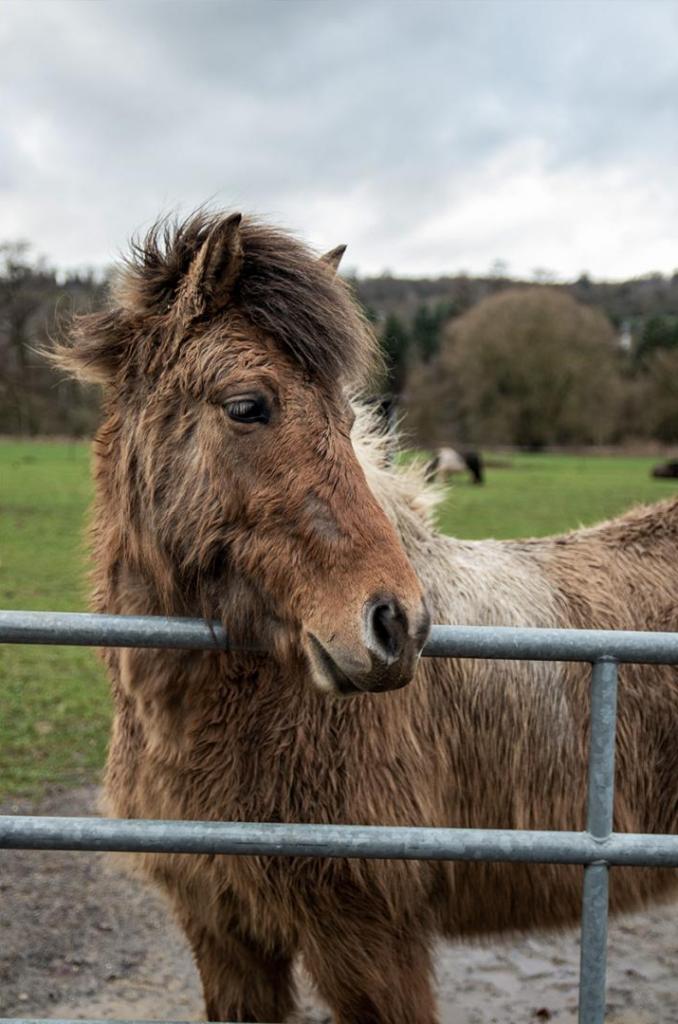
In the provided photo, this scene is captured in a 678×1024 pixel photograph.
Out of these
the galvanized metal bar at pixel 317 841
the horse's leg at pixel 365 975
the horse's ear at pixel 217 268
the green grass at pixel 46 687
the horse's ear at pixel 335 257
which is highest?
the horse's ear at pixel 335 257

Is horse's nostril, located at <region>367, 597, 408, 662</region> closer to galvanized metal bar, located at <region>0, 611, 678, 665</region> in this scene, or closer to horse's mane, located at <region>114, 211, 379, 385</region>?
galvanized metal bar, located at <region>0, 611, 678, 665</region>

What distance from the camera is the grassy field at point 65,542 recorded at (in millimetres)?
6273

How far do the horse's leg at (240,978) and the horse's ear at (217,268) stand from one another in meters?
1.99

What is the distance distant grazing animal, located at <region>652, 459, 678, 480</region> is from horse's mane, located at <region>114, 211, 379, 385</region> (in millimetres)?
32908

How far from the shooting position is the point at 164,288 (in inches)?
99.4

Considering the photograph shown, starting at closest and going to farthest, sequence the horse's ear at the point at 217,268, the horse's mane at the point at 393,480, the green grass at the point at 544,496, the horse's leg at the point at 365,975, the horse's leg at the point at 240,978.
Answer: the horse's ear at the point at 217,268 → the horse's leg at the point at 365,975 → the horse's leg at the point at 240,978 → the horse's mane at the point at 393,480 → the green grass at the point at 544,496

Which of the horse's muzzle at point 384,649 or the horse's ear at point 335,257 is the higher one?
the horse's ear at point 335,257

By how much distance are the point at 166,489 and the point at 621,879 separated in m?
2.10

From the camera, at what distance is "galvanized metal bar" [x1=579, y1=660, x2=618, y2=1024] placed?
1.93 meters

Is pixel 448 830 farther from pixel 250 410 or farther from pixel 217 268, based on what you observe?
pixel 217 268

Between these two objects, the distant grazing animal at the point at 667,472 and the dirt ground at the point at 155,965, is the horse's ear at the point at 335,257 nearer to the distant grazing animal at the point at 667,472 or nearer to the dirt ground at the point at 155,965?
the dirt ground at the point at 155,965

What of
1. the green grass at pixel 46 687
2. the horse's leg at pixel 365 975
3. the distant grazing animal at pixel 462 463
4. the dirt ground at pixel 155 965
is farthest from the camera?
the distant grazing animal at pixel 462 463

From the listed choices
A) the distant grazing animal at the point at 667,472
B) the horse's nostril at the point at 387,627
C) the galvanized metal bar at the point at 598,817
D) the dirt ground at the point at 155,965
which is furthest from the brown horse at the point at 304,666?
the distant grazing animal at the point at 667,472

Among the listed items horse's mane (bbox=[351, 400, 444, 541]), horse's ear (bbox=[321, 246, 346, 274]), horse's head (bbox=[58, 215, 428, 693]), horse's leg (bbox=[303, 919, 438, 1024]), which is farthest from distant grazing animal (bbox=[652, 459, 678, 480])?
horse's head (bbox=[58, 215, 428, 693])
